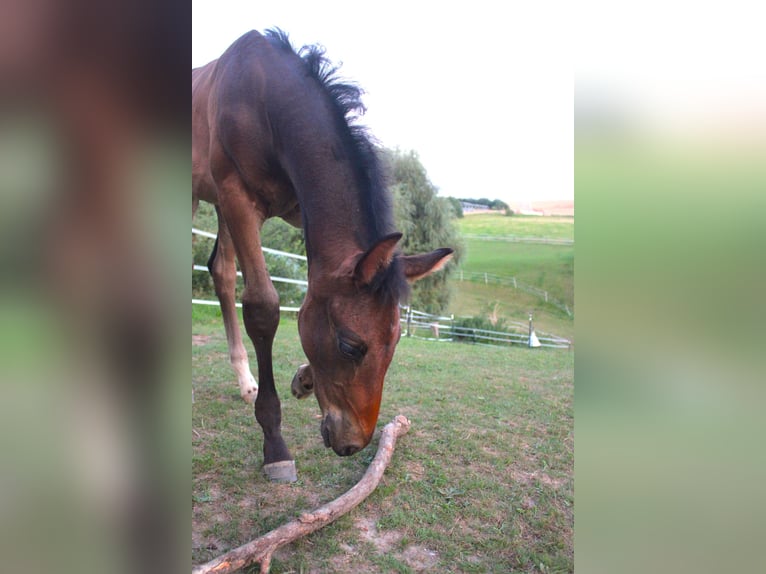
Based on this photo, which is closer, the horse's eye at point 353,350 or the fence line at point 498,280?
the horse's eye at point 353,350

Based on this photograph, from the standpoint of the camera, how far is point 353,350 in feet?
6.38

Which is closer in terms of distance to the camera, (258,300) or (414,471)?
(258,300)

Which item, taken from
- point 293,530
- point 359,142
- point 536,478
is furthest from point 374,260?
point 536,478

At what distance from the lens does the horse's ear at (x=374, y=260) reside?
186cm

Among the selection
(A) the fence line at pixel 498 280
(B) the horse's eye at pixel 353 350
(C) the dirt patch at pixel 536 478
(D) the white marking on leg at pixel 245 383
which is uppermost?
(B) the horse's eye at pixel 353 350

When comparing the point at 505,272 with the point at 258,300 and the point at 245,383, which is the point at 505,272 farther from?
the point at 258,300

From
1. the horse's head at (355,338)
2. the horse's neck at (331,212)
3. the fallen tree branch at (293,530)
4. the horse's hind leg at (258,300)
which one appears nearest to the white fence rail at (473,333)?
the horse's hind leg at (258,300)

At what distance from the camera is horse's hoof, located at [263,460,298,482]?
8.38ft

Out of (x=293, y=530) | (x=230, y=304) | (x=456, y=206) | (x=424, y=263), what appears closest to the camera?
(x=293, y=530)

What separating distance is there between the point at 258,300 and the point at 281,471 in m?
0.95

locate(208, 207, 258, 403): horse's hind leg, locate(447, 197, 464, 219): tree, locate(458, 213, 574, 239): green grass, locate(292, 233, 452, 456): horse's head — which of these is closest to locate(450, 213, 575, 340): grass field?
locate(458, 213, 574, 239): green grass

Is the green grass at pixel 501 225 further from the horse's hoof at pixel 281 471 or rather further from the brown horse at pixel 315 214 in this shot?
the horse's hoof at pixel 281 471
